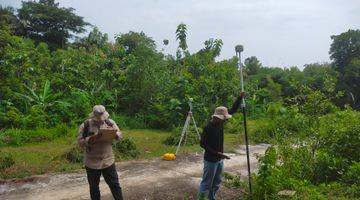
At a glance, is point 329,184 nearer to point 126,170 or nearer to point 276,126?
point 126,170

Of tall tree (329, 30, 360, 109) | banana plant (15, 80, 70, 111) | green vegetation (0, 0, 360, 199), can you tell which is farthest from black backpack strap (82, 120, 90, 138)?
tall tree (329, 30, 360, 109)

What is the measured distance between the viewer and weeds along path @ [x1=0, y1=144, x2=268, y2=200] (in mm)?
8273

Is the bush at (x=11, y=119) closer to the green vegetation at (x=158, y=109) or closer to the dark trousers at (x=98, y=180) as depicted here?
the green vegetation at (x=158, y=109)

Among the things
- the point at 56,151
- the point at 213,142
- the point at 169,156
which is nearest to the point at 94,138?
the point at 213,142

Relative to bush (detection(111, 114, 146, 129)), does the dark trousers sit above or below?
below

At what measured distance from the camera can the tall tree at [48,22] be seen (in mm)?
32375

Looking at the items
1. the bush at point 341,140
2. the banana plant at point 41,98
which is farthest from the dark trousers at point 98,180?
the banana plant at point 41,98

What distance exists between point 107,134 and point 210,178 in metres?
1.82

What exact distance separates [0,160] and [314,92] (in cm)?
645

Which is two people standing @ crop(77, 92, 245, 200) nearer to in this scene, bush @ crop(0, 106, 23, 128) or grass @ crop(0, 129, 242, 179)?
grass @ crop(0, 129, 242, 179)

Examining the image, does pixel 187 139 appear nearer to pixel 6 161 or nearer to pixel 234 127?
pixel 234 127

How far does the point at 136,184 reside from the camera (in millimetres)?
8977

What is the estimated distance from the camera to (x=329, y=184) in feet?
27.0

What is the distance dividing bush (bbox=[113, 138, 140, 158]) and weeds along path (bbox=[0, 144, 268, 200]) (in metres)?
0.61
